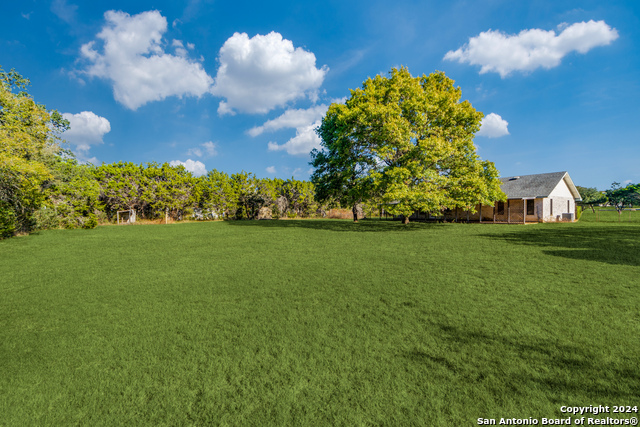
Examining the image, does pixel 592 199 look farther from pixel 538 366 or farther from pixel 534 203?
pixel 538 366

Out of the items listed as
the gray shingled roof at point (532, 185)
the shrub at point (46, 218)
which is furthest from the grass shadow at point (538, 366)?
the gray shingled roof at point (532, 185)

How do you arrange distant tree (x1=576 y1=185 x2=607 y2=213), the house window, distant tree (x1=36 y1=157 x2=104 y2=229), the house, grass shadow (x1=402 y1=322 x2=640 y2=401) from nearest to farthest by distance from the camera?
grass shadow (x1=402 y1=322 x2=640 y2=401) < distant tree (x1=36 y1=157 x2=104 y2=229) < the house < the house window < distant tree (x1=576 y1=185 x2=607 y2=213)

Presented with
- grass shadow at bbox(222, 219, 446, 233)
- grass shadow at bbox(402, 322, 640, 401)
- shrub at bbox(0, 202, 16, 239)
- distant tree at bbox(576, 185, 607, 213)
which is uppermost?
distant tree at bbox(576, 185, 607, 213)

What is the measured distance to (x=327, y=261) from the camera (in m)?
7.82

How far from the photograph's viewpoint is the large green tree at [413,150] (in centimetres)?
1688

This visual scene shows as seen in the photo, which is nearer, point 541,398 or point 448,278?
point 541,398

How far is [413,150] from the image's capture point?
1752 cm

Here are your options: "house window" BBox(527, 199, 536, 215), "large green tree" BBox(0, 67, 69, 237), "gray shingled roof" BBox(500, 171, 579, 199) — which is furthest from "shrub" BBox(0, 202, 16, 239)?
"house window" BBox(527, 199, 536, 215)

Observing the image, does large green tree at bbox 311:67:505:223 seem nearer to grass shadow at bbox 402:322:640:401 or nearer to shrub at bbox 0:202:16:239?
grass shadow at bbox 402:322:640:401

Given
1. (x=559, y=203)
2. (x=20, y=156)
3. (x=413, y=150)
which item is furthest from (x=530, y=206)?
(x=20, y=156)

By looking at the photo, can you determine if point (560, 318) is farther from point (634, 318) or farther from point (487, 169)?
point (487, 169)

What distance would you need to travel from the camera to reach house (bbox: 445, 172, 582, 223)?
25516 millimetres

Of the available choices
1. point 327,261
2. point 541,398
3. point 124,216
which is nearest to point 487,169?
point 327,261

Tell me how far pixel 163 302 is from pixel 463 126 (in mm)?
20022
